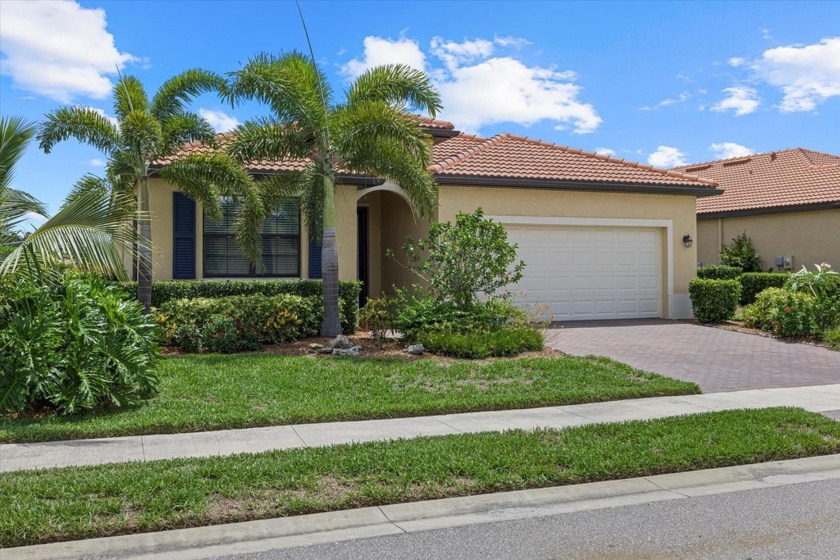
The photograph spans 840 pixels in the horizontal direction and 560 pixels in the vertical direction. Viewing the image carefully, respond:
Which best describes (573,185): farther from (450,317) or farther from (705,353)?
(450,317)

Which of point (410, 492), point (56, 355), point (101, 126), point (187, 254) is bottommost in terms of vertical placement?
point (410, 492)

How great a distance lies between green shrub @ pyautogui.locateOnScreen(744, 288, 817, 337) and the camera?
14961 mm

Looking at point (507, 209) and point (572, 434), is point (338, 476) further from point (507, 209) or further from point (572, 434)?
point (507, 209)

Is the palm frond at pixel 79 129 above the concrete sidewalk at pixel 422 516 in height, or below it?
above

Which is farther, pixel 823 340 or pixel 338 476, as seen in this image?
pixel 823 340

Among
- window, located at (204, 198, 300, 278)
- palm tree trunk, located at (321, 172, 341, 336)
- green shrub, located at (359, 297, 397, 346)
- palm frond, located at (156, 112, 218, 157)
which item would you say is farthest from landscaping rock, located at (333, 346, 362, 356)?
palm frond, located at (156, 112, 218, 157)

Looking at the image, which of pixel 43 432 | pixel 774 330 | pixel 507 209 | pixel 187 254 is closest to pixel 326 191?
pixel 187 254

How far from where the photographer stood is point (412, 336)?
42.5ft

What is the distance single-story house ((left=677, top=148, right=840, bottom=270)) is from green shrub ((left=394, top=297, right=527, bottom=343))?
12188mm

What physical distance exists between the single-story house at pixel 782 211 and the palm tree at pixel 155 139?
16.2 metres

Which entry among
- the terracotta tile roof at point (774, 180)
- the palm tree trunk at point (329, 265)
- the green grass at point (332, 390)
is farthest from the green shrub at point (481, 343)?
the terracotta tile roof at point (774, 180)

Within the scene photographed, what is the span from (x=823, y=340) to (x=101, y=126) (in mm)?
14082

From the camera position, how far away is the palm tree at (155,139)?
12.6 metres

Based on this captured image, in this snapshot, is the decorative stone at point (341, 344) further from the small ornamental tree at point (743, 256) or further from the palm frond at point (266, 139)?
the small ornamental tree at point (743, 256)
